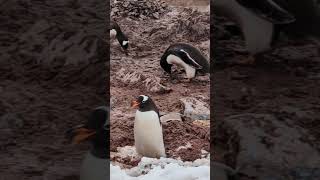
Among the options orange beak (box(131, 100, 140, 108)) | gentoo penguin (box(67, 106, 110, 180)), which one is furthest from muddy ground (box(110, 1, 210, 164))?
gentoo penguin (box(67, 106, 110, 180))

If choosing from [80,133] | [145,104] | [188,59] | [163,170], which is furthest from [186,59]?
[80,133]

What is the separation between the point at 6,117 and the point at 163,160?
0.81 m

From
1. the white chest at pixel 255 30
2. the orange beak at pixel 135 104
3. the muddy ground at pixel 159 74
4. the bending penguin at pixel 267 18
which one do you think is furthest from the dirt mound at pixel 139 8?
the orange beak at pixel 135 104

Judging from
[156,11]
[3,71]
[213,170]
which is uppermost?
[156,11]

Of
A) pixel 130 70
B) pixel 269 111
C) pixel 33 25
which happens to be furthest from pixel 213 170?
pixel 33 25

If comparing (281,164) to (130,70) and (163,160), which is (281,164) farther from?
(130,70)

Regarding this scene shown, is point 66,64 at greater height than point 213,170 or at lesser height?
greater

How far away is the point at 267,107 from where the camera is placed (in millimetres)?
3943

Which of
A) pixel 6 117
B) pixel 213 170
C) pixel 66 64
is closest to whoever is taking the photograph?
pixel 213 170

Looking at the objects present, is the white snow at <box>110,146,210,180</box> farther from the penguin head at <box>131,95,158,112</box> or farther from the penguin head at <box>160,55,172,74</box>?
the penguin head at <box>160,55,172,74</box>

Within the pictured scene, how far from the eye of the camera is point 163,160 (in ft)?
12.0

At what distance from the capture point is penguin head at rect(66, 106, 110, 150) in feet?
11.3

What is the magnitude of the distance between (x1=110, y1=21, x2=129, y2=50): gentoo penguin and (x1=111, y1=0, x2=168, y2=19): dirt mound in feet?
0.27

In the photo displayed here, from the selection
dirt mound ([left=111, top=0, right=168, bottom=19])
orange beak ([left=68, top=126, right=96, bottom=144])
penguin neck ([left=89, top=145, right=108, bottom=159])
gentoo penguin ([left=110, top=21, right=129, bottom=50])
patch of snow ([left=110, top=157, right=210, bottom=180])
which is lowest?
patch of snow ([left=110, top=157, right=210, bottom=180])
